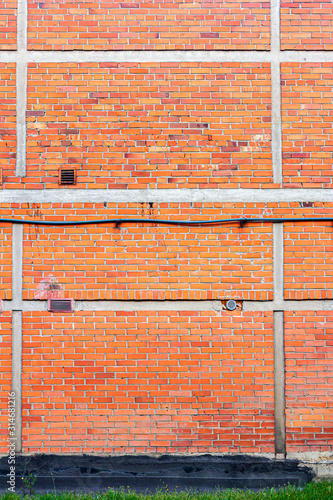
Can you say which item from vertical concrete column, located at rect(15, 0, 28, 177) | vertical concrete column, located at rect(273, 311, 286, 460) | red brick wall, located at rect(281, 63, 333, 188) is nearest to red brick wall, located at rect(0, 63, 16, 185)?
vertical concrete column, located at rect(15, 0, 28, 177)

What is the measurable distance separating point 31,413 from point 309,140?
15.1 feet

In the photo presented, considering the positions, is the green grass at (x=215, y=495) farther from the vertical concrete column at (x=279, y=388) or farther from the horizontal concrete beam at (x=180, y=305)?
the horizontal concrete beam at (x=180, y=305)

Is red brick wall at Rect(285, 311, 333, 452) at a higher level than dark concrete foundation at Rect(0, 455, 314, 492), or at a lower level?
higher

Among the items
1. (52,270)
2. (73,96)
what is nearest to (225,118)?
(73,96)

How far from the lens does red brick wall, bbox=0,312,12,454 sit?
390cm

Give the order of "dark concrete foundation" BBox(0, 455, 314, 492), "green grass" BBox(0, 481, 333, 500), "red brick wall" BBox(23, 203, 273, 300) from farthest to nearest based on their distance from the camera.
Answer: "red brick wall" BBox(23, 203, 273, 300), "dark concrete foundation" BBox(0, 455, 314, 492), "green grass" BBox(0, 481, 333, 500)

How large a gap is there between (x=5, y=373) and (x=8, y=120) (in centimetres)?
298

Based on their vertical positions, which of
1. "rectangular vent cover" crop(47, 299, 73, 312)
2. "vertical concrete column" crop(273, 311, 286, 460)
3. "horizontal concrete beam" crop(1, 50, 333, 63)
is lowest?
"vertical concrete column" crop(273, 311, 286, 460)

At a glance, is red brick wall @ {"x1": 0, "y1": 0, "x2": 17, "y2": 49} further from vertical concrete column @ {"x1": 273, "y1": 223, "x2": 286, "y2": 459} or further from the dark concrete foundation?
the dark concrete foundation

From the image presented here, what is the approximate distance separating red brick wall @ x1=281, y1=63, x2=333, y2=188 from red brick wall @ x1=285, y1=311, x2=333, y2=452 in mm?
1746

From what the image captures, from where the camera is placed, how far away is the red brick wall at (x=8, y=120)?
13.1 ft

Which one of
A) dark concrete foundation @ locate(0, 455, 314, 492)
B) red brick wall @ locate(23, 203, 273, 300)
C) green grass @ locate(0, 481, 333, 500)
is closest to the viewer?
green grass @ locate(0, 481, 333, 500)

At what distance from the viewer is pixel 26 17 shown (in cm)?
398

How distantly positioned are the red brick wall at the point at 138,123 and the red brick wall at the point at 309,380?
1.76 m
